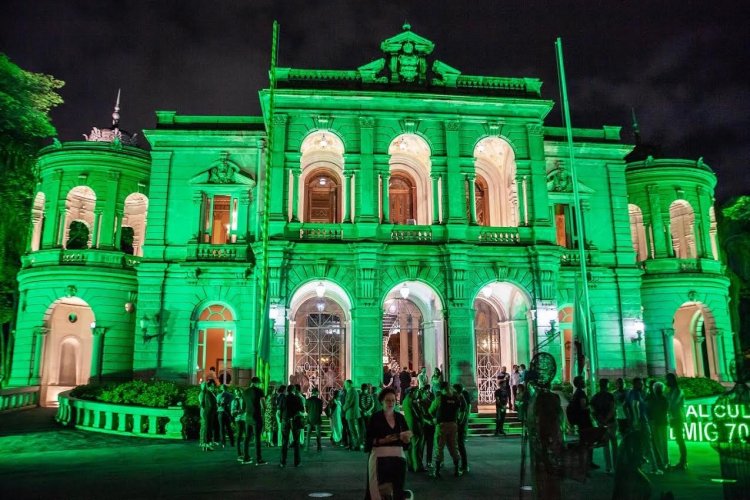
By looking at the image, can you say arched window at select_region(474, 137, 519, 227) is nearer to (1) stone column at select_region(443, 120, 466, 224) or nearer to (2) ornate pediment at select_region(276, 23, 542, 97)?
(1) stone column at select_region(443, 120, 466, 224)

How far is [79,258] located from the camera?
93.3 ft

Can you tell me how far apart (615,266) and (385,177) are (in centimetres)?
1189

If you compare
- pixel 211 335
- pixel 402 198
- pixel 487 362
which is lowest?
pixel 487 362

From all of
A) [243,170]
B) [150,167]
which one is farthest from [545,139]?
[150,167]

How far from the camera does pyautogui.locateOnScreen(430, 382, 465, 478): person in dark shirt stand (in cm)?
1248

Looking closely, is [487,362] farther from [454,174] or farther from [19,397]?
[19,397]

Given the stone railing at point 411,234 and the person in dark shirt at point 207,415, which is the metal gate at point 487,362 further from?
the person in dark shirt at point 207,415

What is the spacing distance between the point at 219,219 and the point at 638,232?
2142 centimetres

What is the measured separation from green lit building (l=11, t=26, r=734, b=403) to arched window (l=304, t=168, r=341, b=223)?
105mm

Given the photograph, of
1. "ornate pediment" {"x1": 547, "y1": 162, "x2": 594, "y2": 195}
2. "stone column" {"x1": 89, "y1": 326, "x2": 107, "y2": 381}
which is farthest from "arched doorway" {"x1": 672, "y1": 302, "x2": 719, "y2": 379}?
"stone column" {"x1": 89, "y1": 326, "x2": 107, "y2": 381}

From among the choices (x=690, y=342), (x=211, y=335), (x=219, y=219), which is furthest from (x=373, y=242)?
(x=690, y=342)

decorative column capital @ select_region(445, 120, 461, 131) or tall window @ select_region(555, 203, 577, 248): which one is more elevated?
decorative column capital @ select_region(445, 120, 461, 131)

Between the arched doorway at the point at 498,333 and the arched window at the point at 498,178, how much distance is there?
11.3ft

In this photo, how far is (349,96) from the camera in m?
26.1
